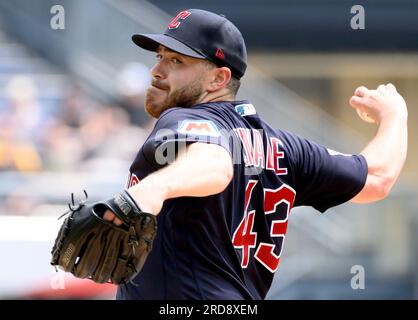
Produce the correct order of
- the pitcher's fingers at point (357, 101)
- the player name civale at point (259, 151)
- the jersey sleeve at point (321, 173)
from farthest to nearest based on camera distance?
1. the pitcher's fingers at point (357, 101)
2. the jersey sleeve at point (321, 173)
3. the player name civale at point (259, 151)

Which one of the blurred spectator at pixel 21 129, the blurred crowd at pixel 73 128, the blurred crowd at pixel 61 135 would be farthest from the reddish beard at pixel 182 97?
the blurred spectator at pixel 21 129

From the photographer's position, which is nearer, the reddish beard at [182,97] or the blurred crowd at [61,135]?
the reddish beard at [182,97]

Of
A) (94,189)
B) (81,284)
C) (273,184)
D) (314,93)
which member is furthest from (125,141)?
(273,184)

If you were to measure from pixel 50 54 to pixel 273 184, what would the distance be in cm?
604

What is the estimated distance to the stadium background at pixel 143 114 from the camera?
6559 mm

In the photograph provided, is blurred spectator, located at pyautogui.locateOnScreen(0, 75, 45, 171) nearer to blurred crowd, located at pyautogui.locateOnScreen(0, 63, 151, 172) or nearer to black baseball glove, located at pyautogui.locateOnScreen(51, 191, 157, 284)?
blurred crowd, located at pyautogui.locateOnScreen(0, 63, 151, 172)

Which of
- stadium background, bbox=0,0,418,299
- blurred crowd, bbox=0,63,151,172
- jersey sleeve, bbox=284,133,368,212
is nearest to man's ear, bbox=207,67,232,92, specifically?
jersey sleeve, bbox=284,133,368,212

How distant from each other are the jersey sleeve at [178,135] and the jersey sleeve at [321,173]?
397 millimetres

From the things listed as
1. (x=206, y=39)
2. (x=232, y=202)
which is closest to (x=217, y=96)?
(x=206, y=39)

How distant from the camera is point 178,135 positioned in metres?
2.41

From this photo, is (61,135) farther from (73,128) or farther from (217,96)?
(217,96)

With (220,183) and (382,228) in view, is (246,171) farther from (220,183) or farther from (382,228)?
(382,228)

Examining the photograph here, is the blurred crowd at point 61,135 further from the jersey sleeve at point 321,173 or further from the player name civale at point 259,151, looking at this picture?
the player name civale at point 259,151

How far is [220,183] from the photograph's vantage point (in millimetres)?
2322
